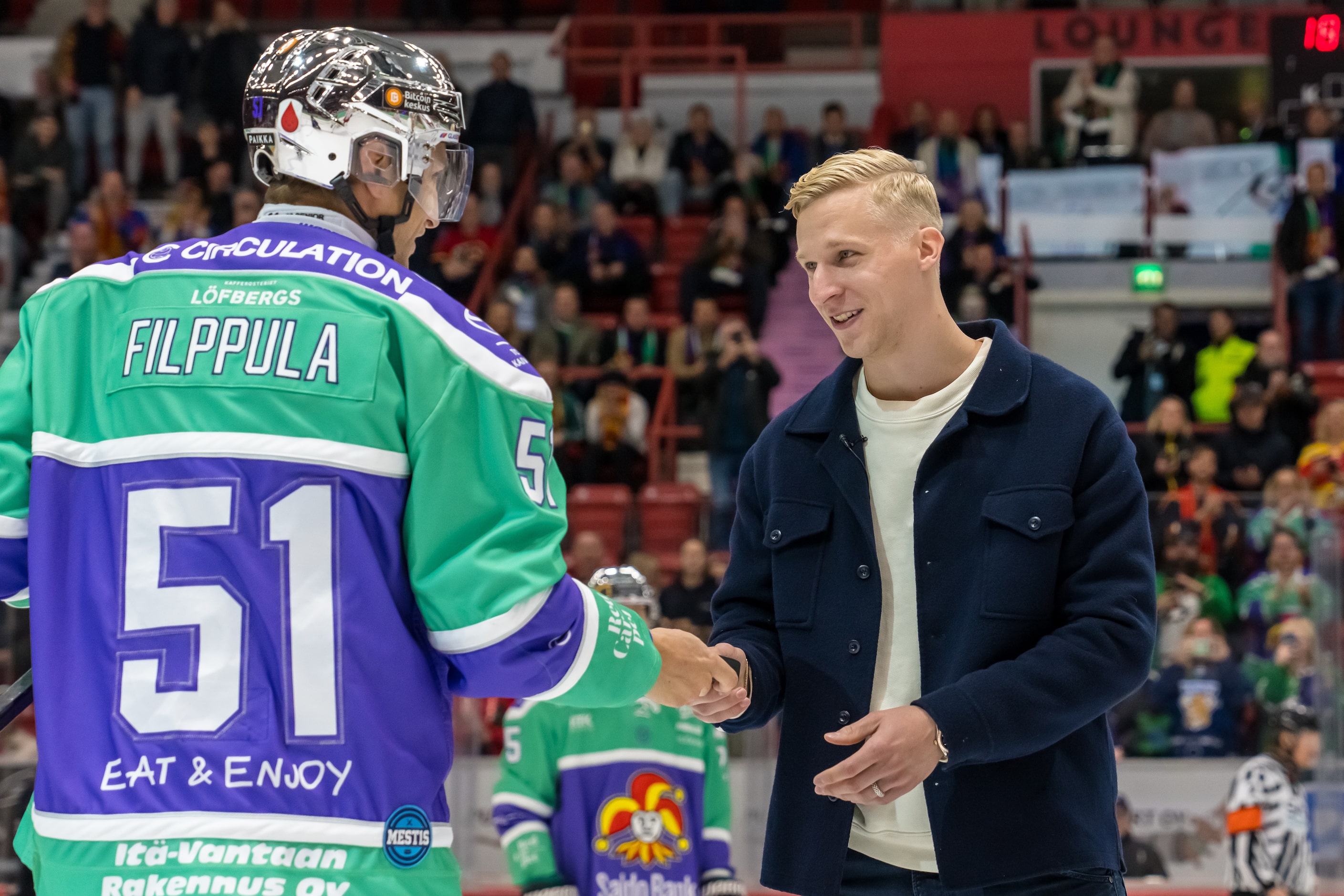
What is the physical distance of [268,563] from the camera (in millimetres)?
2482

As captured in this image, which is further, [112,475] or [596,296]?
[596,296]

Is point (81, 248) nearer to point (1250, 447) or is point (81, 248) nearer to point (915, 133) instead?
point (915, 133)

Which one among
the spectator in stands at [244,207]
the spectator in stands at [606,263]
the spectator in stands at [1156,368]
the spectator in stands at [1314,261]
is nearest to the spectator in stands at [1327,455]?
the spectator in stands at [1156,368]

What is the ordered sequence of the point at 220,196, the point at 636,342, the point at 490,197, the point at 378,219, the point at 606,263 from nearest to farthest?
the point at 378,219, the point at 636,342, the point at 606,263, the point at 220,196, the point at 490,197

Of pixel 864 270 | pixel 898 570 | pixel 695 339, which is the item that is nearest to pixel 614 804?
pixel 898 570

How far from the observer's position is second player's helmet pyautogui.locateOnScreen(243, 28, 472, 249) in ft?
9.07

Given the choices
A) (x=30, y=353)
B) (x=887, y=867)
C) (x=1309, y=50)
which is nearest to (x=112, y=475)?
(x=30, y=353)

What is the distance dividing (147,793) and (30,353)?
74cm

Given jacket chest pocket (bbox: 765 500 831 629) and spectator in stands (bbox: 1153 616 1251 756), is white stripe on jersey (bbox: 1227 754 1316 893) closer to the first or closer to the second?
spectator in stands (bbox: 1153 616 1251 756)

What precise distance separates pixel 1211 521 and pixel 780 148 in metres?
9.19

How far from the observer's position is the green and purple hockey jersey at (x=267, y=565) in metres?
2.46

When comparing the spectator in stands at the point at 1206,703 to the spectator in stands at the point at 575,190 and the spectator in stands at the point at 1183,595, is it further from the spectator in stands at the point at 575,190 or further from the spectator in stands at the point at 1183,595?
the spectator in stands at the point at 575,190

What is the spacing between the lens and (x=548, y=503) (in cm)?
264

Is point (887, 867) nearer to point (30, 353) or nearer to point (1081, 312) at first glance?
point (30, 353)
